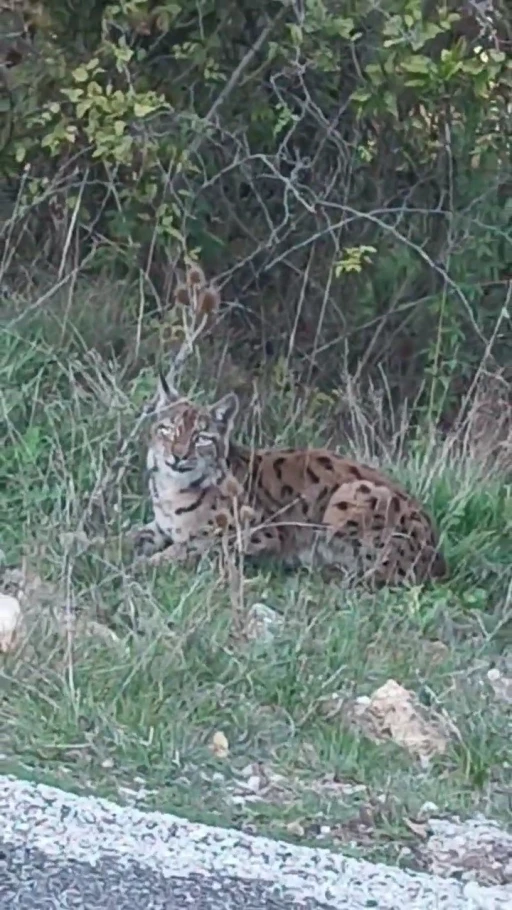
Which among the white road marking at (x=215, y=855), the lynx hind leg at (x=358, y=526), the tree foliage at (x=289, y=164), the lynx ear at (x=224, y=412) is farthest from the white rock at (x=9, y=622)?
the tree foliage at (x=289, y=164)

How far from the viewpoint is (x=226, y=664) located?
700 centimetres

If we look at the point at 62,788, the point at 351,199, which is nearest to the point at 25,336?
the point at 351,199

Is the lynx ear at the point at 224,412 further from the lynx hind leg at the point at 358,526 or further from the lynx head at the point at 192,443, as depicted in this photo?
the lynx hind leg at the point at 358,526

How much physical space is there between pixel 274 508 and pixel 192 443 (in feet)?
1.56

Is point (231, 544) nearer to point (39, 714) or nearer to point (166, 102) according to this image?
point (39, 714)

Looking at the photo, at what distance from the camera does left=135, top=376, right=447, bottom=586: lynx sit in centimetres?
820

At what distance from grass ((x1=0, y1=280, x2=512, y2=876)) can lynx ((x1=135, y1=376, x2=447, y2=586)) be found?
169 millimetres

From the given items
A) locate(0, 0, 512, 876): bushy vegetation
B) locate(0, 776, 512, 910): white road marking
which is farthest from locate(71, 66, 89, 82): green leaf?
locate(0, 776, 512, 910): white road marking

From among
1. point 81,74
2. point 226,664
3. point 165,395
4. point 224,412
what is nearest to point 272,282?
point 81,74

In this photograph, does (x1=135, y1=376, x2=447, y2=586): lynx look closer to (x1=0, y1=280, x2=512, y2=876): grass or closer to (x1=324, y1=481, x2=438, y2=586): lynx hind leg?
(x1=324, y1=481, x2=438, y2=586): lynx hind leg

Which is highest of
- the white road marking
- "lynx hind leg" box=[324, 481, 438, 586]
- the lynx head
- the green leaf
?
the green leaf

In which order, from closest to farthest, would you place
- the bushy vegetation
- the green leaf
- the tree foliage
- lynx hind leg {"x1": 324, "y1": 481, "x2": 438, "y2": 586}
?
the bushy vegetation < lynx hind leg {"x1": 324, "y1": 481, "x2": 438, "y2": 586} < the green leaf < the tree foliage

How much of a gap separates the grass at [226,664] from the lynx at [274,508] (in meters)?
0.17

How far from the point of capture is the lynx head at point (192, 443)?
327 inches
